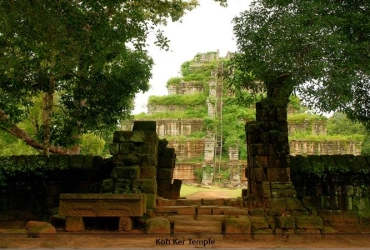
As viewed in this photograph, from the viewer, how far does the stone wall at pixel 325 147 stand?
24922 millimetres

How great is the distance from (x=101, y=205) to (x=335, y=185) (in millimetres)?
6228

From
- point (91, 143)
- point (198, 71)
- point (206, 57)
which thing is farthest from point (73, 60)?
point (206, 57)

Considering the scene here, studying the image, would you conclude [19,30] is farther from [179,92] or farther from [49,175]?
[179,92]

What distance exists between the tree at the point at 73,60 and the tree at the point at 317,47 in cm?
223

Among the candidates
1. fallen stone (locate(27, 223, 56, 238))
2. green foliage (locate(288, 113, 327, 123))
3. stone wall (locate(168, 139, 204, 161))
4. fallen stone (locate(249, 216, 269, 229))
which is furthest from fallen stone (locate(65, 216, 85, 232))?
green foliage (locate(288, 113, 327, 123))

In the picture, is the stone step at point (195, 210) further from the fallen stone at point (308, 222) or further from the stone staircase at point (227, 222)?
the fallen stone at point (308, 222)

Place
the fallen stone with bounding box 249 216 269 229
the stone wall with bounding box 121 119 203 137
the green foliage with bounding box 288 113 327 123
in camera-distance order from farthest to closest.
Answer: the stone wall with bounding box 121 119 203 137, the green foliage with bounding box 288 113 327 123, the fallen stone with bounding box 249 216 269 229

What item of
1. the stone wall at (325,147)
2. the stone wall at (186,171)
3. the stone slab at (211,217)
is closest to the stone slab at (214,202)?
the stone slab at (211,217)

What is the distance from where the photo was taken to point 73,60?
7.34 m

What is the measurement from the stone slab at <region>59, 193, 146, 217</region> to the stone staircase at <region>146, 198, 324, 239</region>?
0.56m

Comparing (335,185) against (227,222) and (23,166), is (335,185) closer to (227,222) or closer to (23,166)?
(227,222)

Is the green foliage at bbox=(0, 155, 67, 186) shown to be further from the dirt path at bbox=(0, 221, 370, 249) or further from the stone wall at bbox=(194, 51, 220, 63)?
the stone wall at bbox=(194, 51, 220, 63)

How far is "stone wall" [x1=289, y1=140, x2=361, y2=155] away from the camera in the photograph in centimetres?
2492

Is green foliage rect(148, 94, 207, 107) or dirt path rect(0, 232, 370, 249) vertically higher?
green foliage rect(148, 94, 207, 107)
